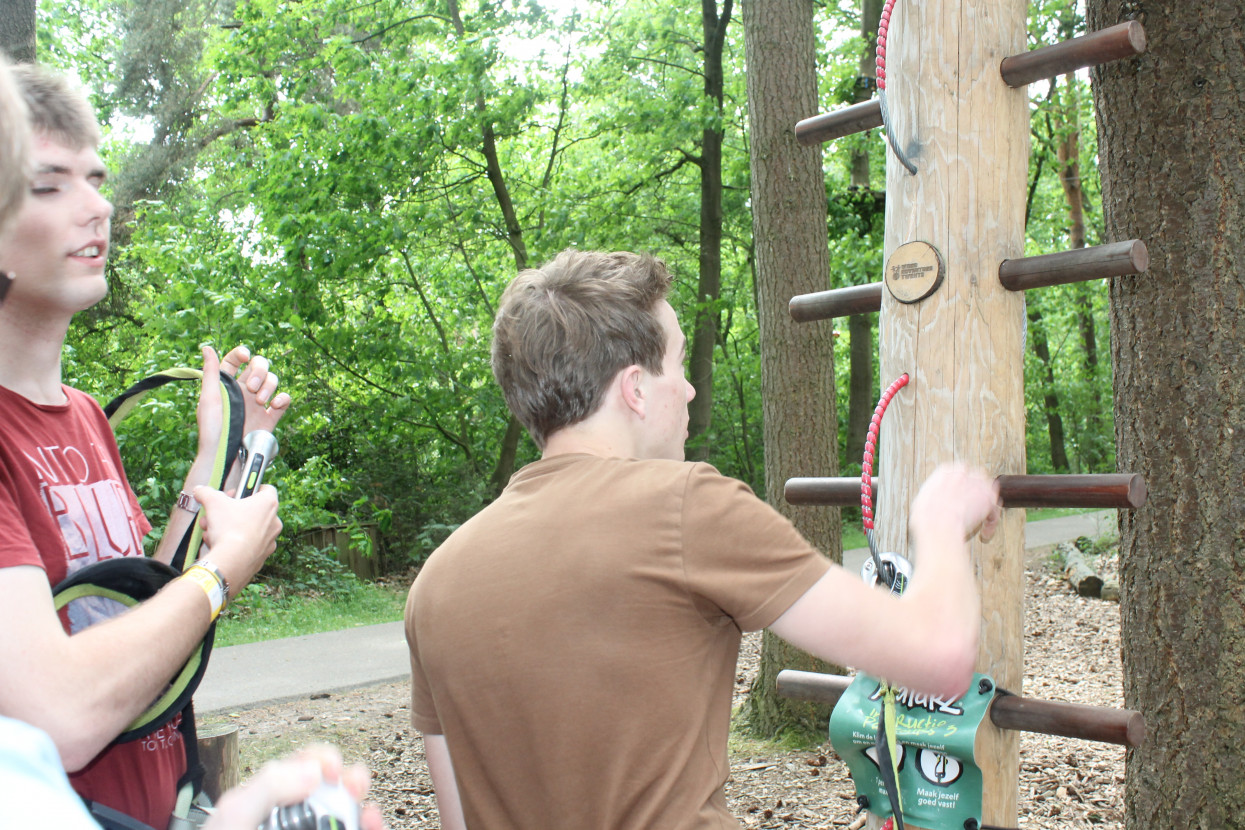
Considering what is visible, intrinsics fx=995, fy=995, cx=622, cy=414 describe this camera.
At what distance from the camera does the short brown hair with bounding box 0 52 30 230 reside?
0.99 meters

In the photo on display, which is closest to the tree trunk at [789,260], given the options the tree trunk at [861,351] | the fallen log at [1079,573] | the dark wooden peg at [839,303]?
the dark wooden peg at [839,303]

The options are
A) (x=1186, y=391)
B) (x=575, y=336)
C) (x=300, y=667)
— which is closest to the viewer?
(x=575, y=336)

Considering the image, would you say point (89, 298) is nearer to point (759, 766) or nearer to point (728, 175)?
point (759, 766)

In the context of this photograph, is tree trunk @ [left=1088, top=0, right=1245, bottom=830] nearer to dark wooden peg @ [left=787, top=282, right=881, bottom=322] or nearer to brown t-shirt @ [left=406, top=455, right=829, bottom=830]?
dark wooden peg @ [left=787, top=282, right=881, bottom=322]

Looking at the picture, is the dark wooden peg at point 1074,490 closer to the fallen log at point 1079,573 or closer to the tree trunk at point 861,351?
the fallen log at point 1079,573

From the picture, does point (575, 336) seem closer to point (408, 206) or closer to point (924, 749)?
point (924, 749)

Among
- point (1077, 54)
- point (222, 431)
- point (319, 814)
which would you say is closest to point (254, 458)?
point (222, 431)

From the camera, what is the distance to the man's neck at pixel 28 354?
67.2 inches

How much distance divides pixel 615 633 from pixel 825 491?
3.87 ft

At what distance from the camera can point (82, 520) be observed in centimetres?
170

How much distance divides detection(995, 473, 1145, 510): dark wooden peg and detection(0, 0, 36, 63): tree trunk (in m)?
3.94

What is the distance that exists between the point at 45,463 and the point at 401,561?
465 inches

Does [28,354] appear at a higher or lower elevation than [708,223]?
lower

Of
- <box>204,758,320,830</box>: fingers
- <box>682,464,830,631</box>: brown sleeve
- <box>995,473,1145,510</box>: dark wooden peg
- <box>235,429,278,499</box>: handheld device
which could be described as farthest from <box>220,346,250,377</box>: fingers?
<box>995,473,1145,510</box>: dark wooden peg
